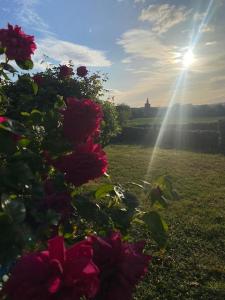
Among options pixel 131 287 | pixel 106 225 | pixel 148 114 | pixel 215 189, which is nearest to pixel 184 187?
pixel 215 189

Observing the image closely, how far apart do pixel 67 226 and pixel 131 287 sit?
2.22 feet

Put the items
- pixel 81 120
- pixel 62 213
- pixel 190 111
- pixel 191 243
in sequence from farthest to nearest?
pixel 190 111 → pixel 191 243 → pixel 81 120 → pixel 62 213

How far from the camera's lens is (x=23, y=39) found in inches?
107

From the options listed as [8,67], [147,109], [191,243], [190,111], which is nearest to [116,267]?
[8,67]

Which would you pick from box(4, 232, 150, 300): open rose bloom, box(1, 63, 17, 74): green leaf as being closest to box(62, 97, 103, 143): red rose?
box(4, 232, 150, 300): open rose bloom

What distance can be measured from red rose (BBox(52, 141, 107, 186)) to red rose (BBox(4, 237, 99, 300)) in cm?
70

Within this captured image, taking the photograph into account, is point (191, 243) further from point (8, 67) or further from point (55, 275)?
point (55, 275)

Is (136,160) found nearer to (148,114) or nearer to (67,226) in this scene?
(67,226)

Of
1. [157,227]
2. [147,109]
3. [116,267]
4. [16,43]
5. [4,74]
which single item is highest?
[16,43]

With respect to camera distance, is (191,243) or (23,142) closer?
(23,142)

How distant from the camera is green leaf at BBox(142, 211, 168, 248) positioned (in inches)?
70.9

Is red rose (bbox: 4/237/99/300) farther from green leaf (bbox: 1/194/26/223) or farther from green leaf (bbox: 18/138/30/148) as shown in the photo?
green leaf (bbox: 18/138/30/148)

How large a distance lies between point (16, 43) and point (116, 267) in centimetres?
206

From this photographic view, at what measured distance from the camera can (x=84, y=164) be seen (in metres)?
1.61
